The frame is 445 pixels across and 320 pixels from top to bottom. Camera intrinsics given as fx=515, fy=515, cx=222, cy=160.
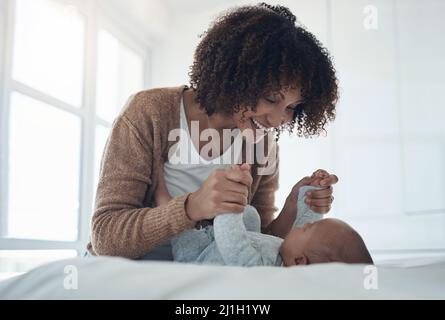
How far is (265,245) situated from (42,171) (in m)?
1.54

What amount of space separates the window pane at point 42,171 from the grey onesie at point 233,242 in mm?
1236

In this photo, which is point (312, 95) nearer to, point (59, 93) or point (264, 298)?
point (264, 298)

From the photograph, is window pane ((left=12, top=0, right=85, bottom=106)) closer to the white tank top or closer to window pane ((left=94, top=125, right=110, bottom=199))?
window pane ((left=94, top=125, right=110, bottom=199))

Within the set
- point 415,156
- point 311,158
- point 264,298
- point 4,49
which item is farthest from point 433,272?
point 311,158

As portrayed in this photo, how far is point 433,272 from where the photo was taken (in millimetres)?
642

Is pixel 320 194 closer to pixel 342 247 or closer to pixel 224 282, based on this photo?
pixel 342 247

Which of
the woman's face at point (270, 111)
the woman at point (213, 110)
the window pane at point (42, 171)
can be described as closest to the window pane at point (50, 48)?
the window pane at point (42, 171)

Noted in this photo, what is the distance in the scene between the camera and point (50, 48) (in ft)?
7.77

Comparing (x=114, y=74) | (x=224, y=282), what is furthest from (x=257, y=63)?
(x=114, y=74)

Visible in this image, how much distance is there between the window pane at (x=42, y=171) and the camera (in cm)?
206

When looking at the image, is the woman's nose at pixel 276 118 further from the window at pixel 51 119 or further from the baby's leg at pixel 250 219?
the window at pixel 51 119

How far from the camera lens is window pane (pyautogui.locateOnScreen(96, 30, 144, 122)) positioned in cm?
287

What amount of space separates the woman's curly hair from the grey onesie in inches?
9.2

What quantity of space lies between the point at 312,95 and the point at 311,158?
1.78m
